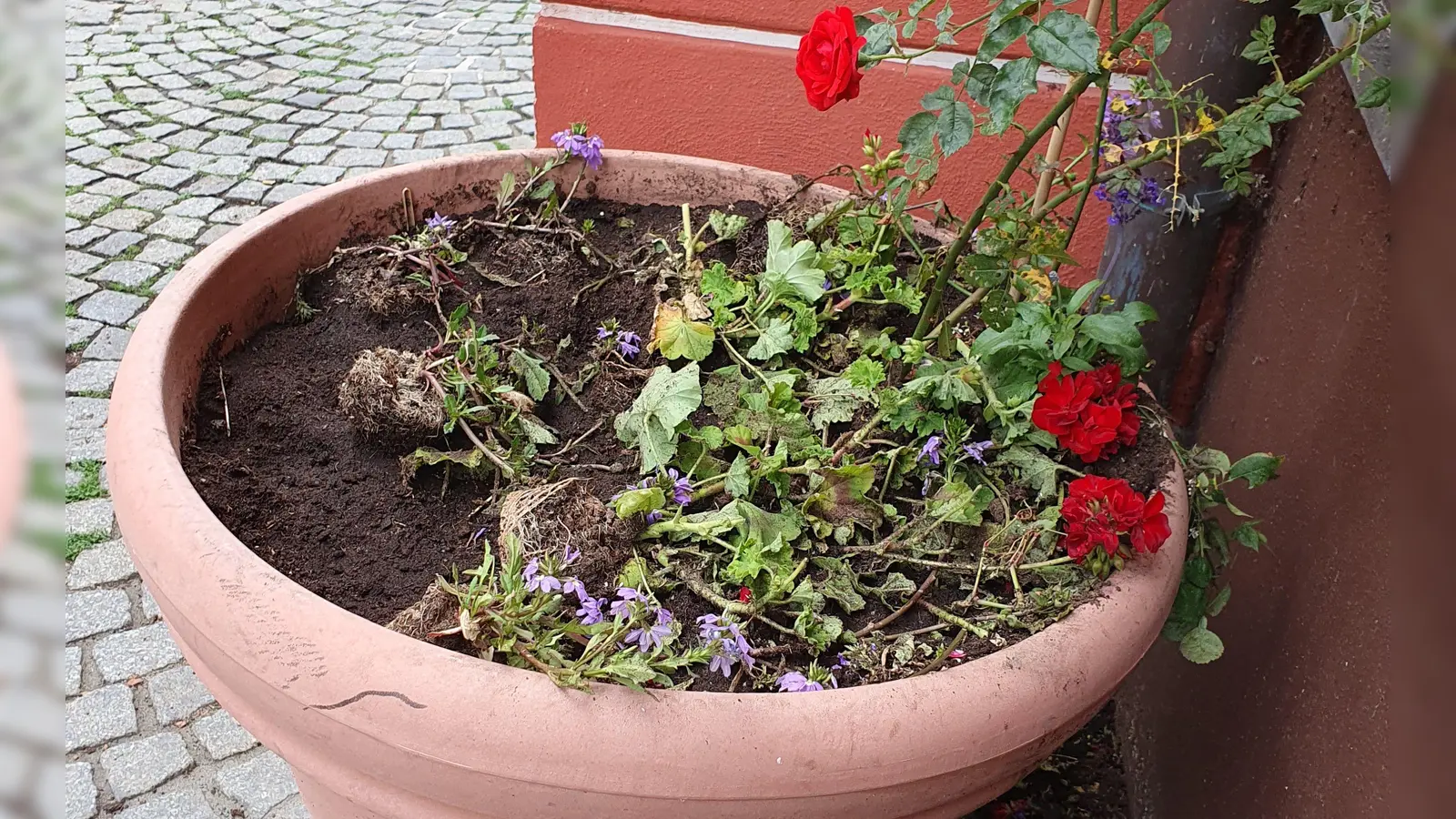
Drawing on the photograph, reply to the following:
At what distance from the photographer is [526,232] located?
70.1 inches

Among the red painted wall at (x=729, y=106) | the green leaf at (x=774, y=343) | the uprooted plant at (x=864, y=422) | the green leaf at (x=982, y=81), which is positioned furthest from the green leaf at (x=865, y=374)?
the red painted wall at (x=729, y=106)

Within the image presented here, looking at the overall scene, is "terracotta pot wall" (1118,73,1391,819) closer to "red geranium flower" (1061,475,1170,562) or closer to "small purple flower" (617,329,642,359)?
"red geranium flower" (1061,475,1170,562)

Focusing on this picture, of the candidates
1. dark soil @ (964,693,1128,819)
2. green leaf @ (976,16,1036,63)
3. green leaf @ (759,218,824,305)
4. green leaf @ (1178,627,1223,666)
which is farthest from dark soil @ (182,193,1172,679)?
dark soil @ (964,693,1128,819)

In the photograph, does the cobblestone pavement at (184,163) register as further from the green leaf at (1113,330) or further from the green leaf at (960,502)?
the green leaf at (1113,330)

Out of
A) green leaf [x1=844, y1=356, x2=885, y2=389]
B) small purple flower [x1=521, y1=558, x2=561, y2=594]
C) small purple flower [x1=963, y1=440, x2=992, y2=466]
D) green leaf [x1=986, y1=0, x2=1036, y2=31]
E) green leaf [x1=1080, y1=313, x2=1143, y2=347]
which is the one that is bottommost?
small purple flower [x1=521, y1=558, x2=561, y2=594]

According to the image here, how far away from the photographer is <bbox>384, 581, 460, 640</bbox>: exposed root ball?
3.48 ft

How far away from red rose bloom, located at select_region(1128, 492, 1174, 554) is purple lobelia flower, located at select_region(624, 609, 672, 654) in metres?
0.52

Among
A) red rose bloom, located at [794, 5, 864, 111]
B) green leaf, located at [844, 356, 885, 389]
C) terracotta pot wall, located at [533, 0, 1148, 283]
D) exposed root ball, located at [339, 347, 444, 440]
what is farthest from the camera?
terracotta pot wall, located at [533, 0, 1148, 283]

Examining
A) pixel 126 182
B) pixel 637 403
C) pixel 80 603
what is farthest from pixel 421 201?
pixel 126 182

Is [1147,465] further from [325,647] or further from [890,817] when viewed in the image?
[325,647]

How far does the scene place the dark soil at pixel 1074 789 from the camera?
1.81m

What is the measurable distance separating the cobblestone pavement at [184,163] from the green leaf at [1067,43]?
141 cm

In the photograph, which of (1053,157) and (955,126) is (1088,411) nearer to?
(955,126)

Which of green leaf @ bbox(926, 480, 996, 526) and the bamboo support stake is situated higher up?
the bamboo support stake
